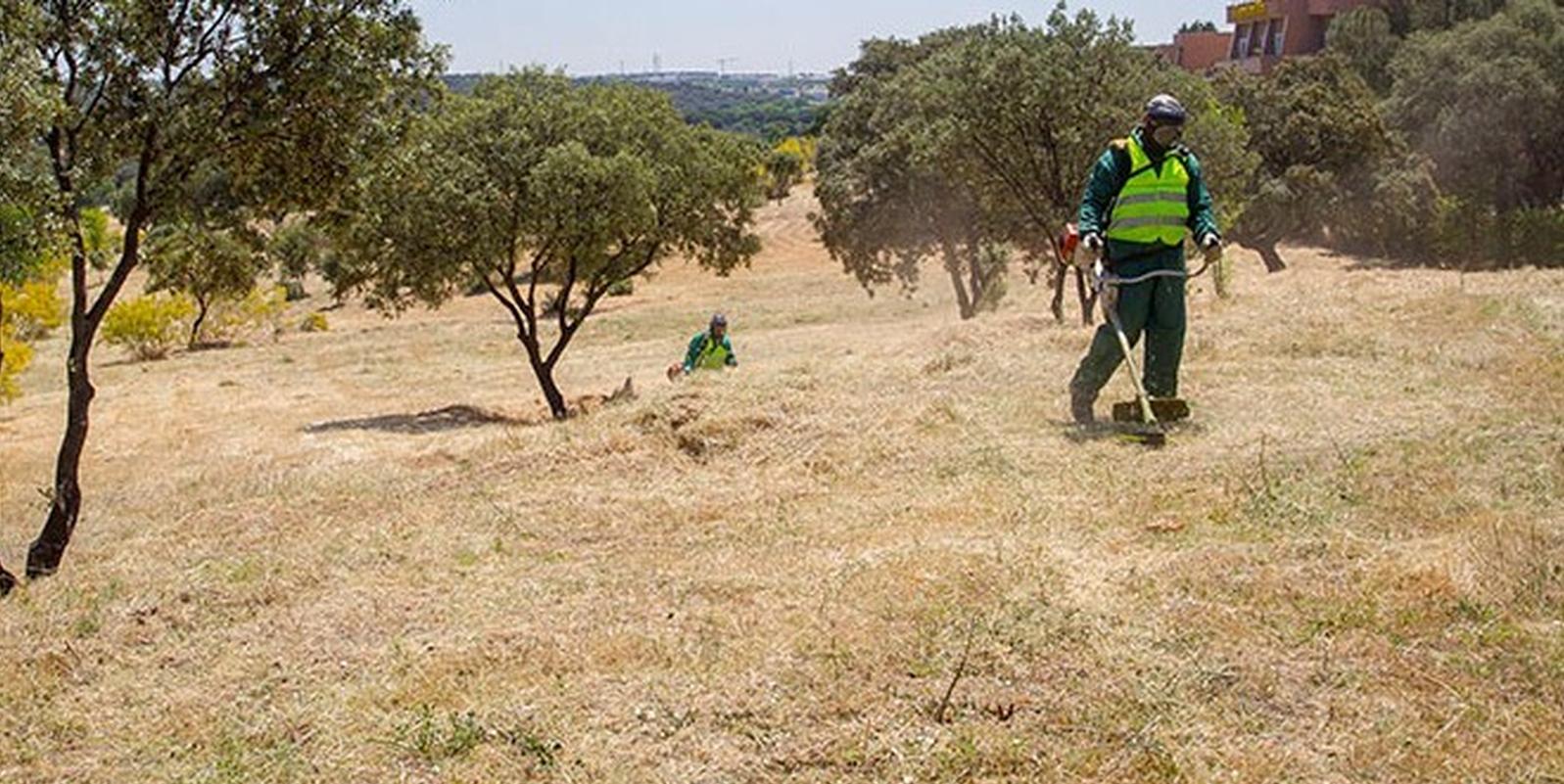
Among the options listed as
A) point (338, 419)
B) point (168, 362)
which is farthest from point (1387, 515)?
point (168, 362)

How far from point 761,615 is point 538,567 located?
151 centimetres

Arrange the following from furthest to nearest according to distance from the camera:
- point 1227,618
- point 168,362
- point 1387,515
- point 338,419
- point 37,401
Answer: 1. point 168,362
2. point 37,401
3. point 338,419
4. point 1387,515
5. point 1227,618

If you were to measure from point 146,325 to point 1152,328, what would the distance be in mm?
30481

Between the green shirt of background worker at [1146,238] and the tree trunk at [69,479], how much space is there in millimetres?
6335

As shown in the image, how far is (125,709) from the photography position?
16.3ft

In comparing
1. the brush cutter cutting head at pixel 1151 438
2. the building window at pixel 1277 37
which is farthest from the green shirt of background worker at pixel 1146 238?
the building window at pixel 1277 37

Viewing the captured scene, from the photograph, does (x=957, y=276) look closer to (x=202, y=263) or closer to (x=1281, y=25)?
(x=202, y=263)

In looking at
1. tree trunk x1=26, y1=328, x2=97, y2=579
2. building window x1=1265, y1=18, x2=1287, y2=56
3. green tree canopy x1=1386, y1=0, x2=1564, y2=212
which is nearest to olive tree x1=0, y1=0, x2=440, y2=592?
tree trunk x1=26, y1=328, x2=97, y2=579

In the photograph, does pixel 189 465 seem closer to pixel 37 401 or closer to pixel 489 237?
pixel 489 237

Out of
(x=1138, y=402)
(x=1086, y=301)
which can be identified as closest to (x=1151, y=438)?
(x=1138, y=402)

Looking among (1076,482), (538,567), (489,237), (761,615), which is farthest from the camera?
(489,237)

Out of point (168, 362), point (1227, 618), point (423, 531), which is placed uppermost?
point (1227, 618)

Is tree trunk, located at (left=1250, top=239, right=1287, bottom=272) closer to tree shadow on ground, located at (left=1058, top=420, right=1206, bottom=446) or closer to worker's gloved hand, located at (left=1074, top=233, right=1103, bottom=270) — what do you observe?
worker's gloved hand, located at (left=1074, top=233, right=1103, bottom=270)

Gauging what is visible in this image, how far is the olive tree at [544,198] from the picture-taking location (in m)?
18.0
